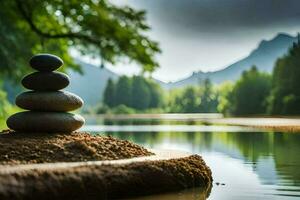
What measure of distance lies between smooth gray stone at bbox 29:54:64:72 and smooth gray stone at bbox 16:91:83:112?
65 centimetres

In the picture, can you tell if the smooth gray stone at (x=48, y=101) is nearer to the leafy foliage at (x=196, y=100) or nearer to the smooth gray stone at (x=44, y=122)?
the smooth gray stone at (x=44, y=122)

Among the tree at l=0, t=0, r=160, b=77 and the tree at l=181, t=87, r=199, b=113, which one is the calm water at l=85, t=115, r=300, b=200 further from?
the tree at l=181, t=87, r=199, b=113

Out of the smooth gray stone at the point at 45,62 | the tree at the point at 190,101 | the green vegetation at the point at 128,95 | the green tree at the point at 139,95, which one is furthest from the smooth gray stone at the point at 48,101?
the tree at the point at 190,101

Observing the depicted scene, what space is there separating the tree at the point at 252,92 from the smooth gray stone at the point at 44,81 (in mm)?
80686

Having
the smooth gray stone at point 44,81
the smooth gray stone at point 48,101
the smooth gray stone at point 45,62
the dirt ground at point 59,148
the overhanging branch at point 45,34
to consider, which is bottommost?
the dirt ground at point 59,148

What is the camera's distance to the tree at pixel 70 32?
12.2 metres

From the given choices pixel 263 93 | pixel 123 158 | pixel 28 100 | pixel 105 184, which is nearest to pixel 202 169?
pixel 123 158

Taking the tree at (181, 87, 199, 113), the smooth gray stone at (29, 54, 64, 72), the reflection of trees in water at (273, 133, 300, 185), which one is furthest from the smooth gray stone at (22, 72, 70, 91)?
the tree at (181, 87, 199, 113)

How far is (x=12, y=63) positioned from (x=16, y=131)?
1763 millimetres

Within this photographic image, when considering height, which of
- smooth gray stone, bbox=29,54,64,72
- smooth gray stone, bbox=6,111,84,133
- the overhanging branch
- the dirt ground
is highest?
the overhanging branch

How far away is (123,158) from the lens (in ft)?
50.7

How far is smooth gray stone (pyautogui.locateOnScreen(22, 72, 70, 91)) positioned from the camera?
17.0 metres

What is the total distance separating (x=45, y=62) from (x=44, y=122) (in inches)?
62.6

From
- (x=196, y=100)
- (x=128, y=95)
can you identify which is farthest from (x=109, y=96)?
(x=196, y=100)
